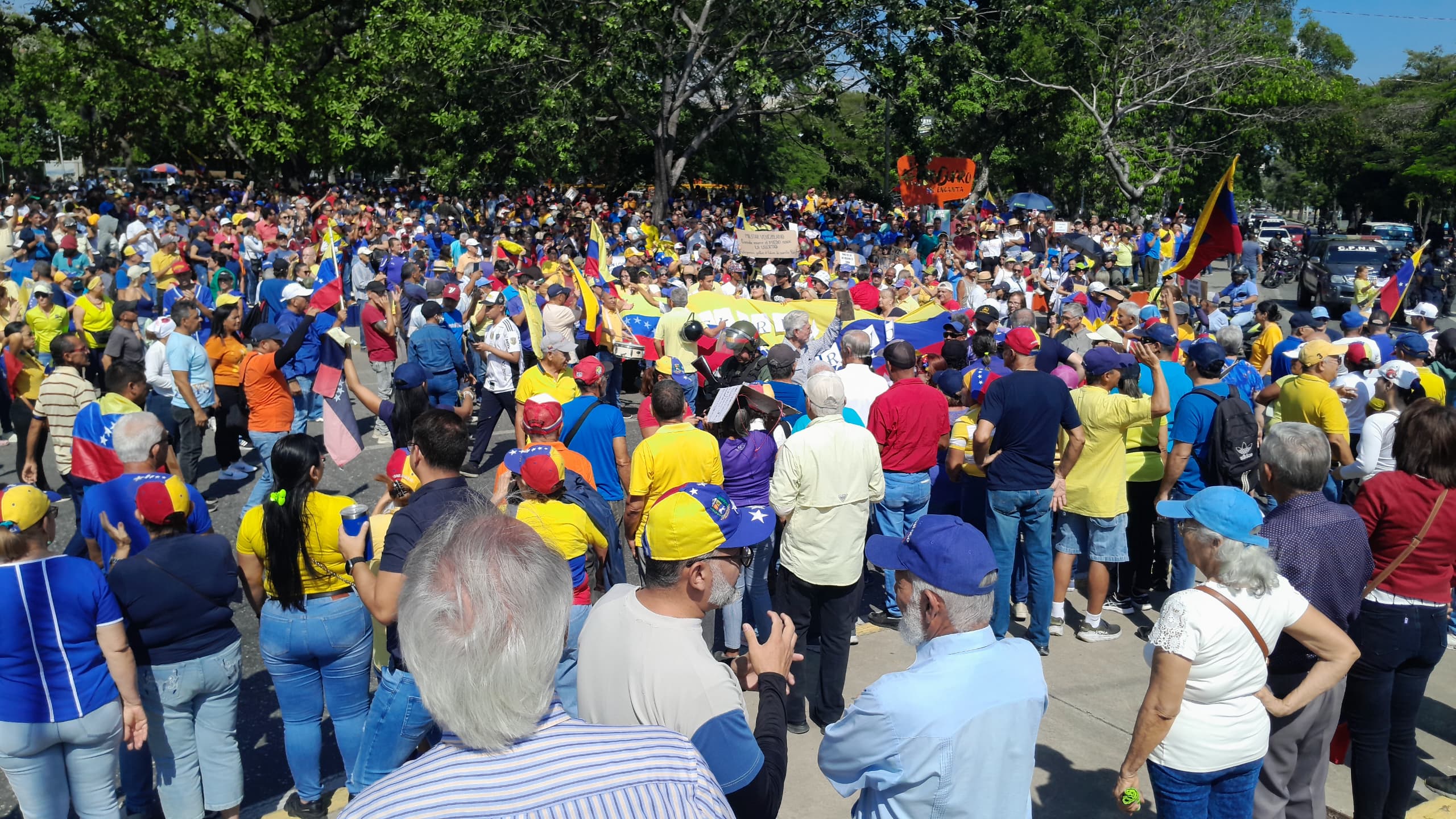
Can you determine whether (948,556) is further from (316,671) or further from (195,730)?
(195,730)

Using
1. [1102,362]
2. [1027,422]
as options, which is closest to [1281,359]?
[1102,362]

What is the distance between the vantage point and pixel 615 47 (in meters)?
24.2

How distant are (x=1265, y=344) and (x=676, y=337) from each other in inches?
212

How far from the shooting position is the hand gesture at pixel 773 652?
280 cm

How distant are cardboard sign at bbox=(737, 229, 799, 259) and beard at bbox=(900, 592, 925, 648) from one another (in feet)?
43.6

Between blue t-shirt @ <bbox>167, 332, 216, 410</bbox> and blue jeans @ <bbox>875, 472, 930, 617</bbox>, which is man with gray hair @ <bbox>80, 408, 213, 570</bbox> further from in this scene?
blue t-shirt @ <bbox>167, 332, 216, 410</bbox>

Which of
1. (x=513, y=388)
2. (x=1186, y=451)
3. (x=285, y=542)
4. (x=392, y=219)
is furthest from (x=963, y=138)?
(x=285, y=542)

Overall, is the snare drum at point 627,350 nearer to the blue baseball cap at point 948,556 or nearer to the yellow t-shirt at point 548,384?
the yellow t-shirt at point 548,384

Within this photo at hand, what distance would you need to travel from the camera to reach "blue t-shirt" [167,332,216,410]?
27.2ft

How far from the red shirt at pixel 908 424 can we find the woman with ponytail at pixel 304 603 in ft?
10.0

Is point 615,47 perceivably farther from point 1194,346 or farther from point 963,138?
point 1194,346

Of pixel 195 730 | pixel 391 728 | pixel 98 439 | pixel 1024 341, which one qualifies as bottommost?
pixel 195 730

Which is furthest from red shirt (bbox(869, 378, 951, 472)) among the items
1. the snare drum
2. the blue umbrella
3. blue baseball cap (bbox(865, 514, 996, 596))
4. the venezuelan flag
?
the blue umbrella

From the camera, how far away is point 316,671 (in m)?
4.25
